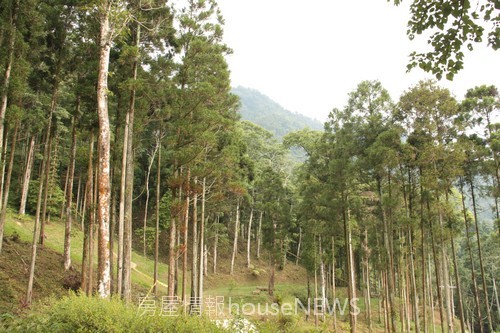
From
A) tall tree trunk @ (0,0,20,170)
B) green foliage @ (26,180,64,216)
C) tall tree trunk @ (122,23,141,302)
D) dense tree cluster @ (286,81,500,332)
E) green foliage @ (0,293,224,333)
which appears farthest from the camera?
green foliage @ (26,180,64,216)

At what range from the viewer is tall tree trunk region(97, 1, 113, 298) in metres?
7.74

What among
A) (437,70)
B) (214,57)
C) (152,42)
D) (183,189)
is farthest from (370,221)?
(437,70)

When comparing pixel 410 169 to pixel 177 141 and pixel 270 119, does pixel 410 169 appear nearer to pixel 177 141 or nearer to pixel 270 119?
pixel 177 141

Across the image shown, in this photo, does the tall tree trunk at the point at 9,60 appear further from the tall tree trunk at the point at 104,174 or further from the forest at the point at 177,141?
the tall tree trunk at the point at 104,174

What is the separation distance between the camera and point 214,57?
14.4 m

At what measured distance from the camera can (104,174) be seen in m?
8.15

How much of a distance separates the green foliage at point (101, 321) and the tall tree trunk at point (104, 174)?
4.26 ft

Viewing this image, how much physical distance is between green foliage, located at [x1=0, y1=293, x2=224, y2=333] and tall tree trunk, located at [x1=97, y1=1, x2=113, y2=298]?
1.30 meters

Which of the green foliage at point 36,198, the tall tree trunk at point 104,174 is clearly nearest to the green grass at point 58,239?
the green foliage at point 36,198

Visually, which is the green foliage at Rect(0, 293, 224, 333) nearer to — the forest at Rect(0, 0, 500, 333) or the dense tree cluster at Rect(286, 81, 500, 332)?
the forest at Rect(0, 0, 500, 333)

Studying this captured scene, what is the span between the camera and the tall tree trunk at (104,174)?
7741 millimetres

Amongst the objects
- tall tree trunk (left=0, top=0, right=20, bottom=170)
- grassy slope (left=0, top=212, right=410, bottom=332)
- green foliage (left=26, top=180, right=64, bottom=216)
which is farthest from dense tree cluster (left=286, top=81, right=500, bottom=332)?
green foliage (left=26, top=180, right=64, bottom=216)

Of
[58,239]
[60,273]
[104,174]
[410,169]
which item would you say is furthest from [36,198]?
[410,169]

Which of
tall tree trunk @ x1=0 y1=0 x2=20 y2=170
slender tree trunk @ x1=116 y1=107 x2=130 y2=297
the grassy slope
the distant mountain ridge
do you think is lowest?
the grassy slope
